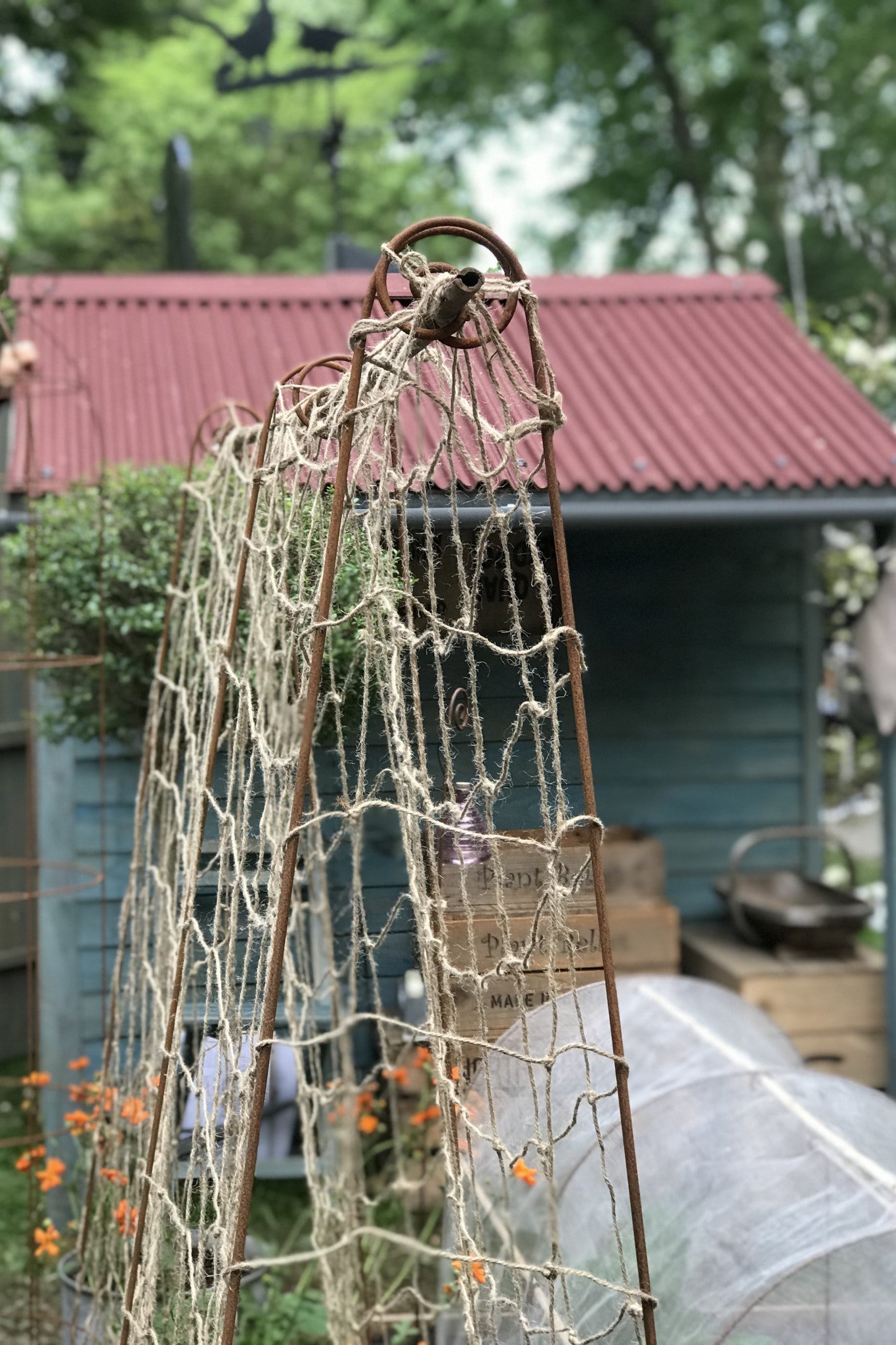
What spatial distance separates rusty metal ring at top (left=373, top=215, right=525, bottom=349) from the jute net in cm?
2

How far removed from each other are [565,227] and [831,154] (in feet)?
11.7

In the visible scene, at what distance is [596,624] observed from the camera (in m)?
5.64

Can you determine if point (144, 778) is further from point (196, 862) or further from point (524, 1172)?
point (524, 1172)

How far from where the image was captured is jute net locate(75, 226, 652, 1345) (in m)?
1.93

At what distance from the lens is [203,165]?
16297mm

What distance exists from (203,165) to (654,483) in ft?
43.9

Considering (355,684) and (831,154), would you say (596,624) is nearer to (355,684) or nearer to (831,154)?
(355,684)

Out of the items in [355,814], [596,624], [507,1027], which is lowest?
[507,1027]

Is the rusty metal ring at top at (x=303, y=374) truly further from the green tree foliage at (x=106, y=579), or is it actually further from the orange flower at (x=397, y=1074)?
the orange flower at (x=397, y=1074)

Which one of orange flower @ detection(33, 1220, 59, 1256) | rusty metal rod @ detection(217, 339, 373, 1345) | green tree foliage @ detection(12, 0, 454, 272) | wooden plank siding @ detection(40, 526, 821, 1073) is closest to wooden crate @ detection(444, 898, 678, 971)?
rusty metal rod @ detection(217, 339, 373, 1345)

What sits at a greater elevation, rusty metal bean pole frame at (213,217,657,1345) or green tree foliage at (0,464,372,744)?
green tree foliage at (0,464,372,744)

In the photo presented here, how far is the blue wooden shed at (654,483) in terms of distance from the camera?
4.73 metres

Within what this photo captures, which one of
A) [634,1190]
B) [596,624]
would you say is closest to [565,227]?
[596,624]

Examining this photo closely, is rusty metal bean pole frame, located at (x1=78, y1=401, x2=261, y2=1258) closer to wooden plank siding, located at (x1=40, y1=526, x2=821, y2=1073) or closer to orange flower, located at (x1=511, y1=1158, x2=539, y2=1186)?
orange flower, located at (x1=511, y1=1158, x2=539, y2=1186)
